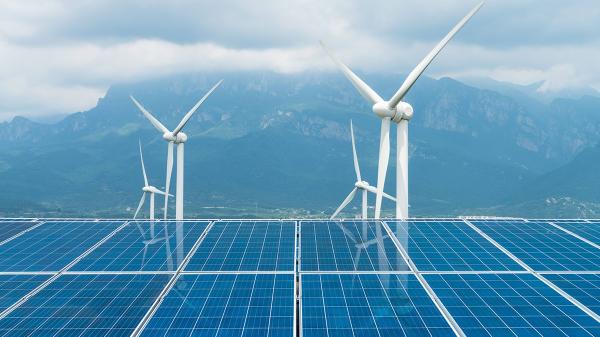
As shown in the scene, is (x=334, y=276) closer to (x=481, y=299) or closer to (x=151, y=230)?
(x=481, y=299)

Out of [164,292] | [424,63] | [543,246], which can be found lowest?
[164,292]

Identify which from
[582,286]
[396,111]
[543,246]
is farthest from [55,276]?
[543,246]

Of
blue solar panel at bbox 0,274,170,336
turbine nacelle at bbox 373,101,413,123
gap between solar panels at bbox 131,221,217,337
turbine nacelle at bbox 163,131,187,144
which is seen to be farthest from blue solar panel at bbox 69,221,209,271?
turbine nacelle at bbox 163,131,187,144

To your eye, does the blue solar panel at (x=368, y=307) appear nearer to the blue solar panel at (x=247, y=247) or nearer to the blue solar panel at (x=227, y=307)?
the blue solar panel at (x=227, y=307)

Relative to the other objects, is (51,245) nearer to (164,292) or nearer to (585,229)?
(164,292)

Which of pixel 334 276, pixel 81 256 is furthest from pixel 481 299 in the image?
pixel 81 256

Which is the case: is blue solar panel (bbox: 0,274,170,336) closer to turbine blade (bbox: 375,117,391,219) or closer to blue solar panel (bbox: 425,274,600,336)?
blue solar panel (bbox: 425,274,600,336)
